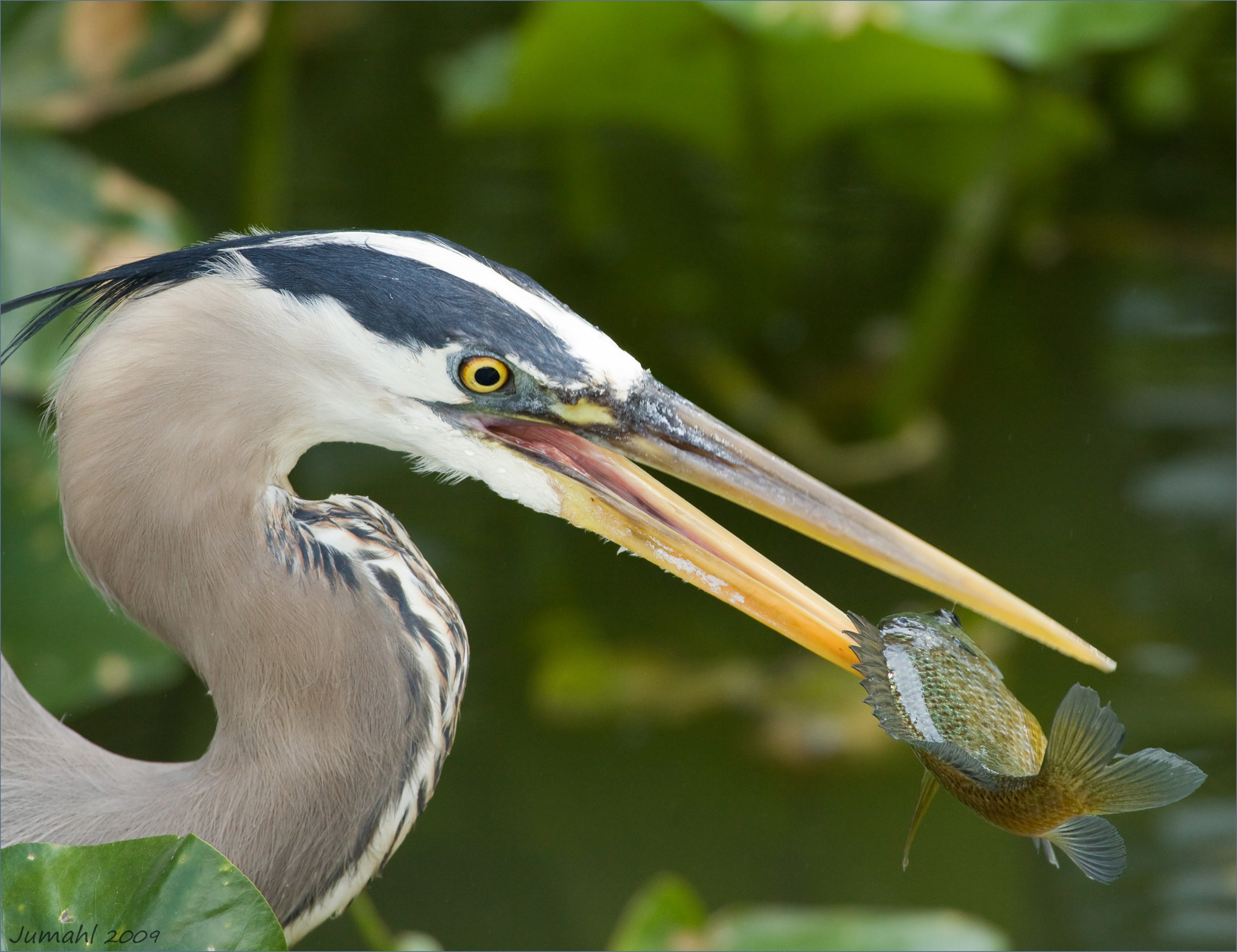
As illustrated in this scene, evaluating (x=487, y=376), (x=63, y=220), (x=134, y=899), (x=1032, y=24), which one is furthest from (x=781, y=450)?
(x=134, y=899)

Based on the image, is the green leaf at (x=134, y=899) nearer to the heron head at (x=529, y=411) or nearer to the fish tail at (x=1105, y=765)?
the heron head at (x=529, y=411)

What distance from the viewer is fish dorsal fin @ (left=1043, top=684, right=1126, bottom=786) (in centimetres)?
70

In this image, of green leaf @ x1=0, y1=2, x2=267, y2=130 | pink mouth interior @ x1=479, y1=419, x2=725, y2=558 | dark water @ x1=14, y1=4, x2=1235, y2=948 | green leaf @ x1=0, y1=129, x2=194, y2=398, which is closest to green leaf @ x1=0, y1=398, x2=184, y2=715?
green leaf @ x1=0, y1=129, x2=194, y2=398

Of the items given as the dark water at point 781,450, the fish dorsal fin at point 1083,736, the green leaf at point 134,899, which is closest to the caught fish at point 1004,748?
the fish dorsal fin at point 1083,736

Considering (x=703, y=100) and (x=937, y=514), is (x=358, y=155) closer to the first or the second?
(x=703, y=100)

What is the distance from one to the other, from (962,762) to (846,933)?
0.74 metres

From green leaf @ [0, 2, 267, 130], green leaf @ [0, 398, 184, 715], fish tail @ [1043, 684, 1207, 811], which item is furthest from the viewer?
green leaf @ [0, 2, 267, 130]

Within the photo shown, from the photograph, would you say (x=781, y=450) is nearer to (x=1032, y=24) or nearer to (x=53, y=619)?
(x=1032, y=24)

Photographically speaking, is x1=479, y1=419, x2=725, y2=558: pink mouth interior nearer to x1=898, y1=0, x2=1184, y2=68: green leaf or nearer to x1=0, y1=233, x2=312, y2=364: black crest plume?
x1=0, y1=233, x2=312, y2=364: black crest plume

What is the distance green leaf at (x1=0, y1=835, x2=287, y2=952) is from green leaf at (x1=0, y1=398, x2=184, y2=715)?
853 mm

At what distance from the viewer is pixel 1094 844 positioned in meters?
0.76

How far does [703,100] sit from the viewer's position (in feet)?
7.20

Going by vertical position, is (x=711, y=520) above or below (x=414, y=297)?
below

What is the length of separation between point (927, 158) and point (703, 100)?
743 millimetres
